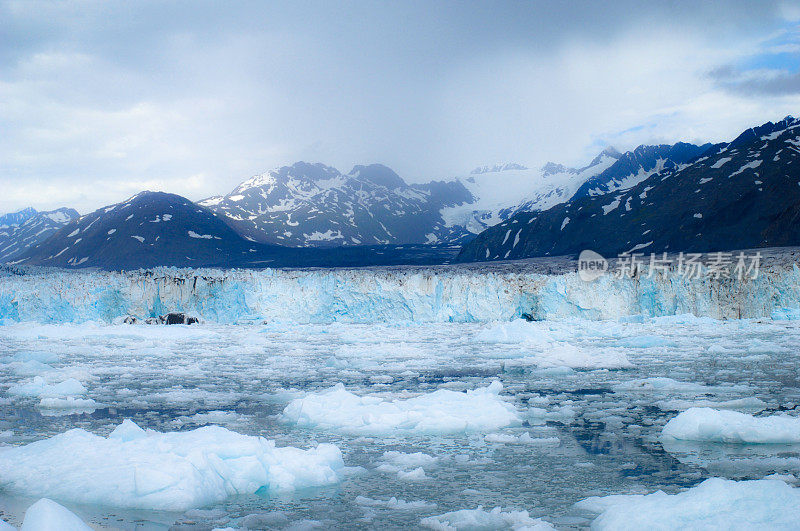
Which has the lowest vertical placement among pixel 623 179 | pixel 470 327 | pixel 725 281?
pixel 470 327

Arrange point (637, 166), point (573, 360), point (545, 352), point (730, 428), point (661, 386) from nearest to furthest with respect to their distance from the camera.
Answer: point (730, 428) < point (661, 386) < point (573, 360) < point (545, 352) < point (637, 166)

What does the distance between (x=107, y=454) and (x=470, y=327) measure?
26.0 meters

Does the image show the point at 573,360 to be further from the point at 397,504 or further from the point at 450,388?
the point at 397,504

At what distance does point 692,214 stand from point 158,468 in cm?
8971

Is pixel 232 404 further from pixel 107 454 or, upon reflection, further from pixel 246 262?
pixel 246 262

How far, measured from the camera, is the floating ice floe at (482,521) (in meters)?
5.86

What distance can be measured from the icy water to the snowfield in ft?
0.17

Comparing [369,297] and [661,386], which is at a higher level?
[369,297]

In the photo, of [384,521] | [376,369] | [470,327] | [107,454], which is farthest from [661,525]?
[470,327]

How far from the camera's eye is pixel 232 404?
12.4m

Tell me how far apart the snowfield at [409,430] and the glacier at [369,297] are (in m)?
5.73

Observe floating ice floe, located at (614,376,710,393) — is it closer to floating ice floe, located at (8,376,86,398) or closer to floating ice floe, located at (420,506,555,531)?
floating ice floe, located at (420,506,555,531)

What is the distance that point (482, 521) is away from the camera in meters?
5.96

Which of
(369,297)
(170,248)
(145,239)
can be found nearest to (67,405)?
(369,297)
